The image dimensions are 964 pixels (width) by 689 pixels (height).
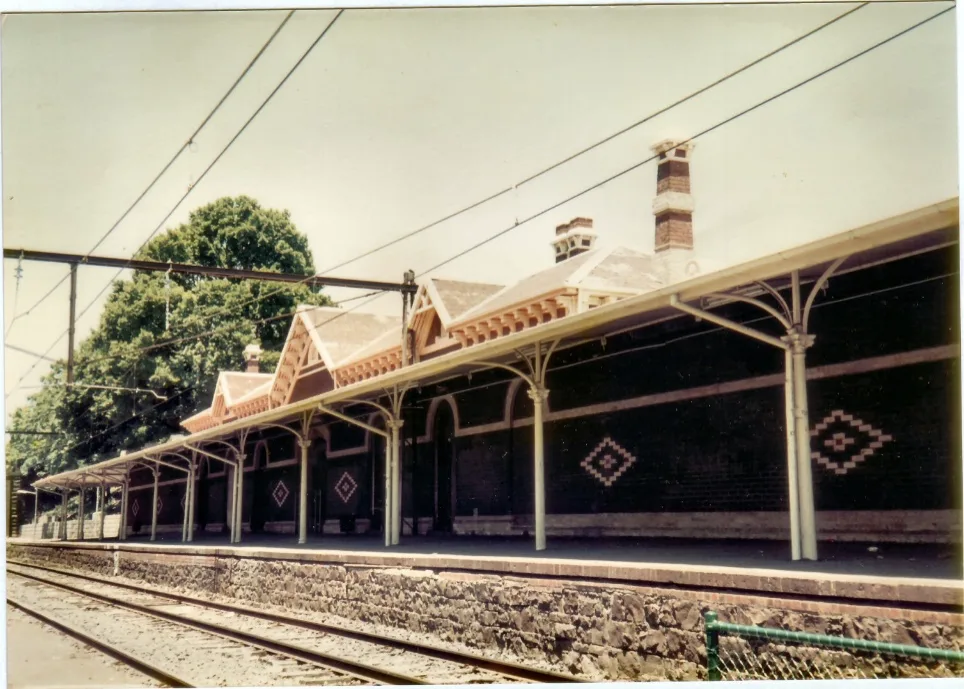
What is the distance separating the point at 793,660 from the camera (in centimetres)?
607

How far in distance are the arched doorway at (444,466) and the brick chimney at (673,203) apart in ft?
22.9

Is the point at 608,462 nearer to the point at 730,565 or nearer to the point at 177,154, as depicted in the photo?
the point at 730,565

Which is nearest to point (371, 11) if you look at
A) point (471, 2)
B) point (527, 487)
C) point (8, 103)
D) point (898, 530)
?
point (471, 2)

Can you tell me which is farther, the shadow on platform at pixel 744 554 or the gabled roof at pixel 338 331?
the gabled roof at pixel 338 331

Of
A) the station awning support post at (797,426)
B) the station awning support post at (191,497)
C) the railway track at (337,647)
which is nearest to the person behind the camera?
the station awning support post at (797,426)

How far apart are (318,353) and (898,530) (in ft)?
60.4

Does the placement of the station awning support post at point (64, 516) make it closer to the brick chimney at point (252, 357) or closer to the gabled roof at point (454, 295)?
the brick chimney at point (252, 357)

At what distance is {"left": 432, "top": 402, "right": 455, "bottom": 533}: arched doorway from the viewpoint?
17109 mm

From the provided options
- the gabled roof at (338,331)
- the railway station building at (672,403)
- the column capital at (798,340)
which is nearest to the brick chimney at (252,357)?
the gabled roof at (338,331)

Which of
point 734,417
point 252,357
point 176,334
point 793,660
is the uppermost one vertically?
point 176,334

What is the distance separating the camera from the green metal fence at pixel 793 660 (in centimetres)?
525

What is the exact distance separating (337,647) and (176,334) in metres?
27.5

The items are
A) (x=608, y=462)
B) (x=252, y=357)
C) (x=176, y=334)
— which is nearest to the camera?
(x=608, y=462)

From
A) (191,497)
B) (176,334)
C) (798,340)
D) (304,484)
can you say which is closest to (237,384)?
(176,334)
